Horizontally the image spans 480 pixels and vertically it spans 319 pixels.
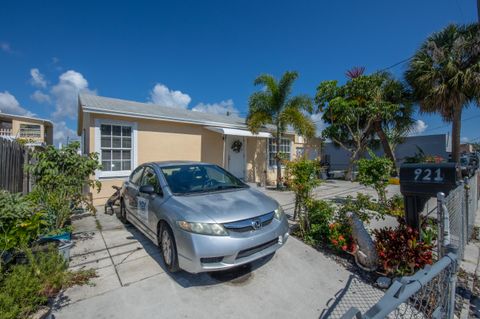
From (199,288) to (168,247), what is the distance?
717mm

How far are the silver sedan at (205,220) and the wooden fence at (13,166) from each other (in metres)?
3.02

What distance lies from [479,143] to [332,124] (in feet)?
189

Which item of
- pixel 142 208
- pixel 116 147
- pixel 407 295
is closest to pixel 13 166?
pixel 116 147

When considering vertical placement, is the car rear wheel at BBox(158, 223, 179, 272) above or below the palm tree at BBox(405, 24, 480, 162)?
below

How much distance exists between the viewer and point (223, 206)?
10.3 ft

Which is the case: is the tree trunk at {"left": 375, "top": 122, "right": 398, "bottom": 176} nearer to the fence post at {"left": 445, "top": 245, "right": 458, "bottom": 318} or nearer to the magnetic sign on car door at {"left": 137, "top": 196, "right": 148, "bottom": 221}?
the fence post at {"left": 445, "top": 245, "right": 458, "bottom": 318}

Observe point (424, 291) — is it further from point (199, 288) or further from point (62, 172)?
point (62, 172)

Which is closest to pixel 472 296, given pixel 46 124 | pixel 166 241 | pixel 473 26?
pixel 166 241

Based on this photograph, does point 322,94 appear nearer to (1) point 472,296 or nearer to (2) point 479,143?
(1) point 472,296

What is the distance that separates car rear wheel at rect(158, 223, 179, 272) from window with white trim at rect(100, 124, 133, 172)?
5.19 m

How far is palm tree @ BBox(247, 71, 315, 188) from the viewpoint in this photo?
384 inches

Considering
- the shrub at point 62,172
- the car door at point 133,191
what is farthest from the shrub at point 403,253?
the shrub at point 62,172

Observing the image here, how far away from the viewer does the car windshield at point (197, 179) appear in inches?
147

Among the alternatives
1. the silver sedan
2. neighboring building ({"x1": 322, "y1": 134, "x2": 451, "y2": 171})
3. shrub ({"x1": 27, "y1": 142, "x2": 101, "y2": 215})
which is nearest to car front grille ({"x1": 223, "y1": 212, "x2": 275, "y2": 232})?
the silver sedan
